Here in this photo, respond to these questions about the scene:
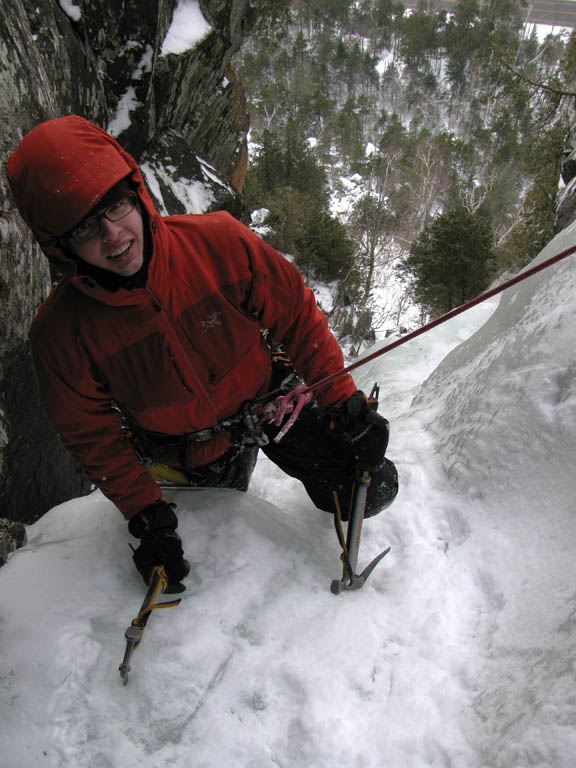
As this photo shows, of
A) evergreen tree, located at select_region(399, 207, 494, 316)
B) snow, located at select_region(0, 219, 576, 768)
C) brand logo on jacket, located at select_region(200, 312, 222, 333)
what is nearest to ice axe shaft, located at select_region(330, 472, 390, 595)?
snow, located at select_region(0, 219, 576, 768)

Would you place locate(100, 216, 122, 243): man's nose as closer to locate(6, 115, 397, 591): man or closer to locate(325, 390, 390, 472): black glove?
locate(6, 115, 397, 591): man

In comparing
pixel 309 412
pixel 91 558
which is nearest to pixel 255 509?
pixel 309 412

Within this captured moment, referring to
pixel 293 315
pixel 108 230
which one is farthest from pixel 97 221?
pixel 293 315

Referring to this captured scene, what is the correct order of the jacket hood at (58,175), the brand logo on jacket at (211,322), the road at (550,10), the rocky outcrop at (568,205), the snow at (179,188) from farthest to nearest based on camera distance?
the road at (550,10) < the rocky outcrop at (568,205) < the snow at (179,188) < the brand logo on jacket at (211,322) < the jacket hood at (58,175)

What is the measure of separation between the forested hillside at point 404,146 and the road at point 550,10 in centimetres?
1067

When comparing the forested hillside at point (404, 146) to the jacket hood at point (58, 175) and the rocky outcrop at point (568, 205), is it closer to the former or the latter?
the rocky outcrop at point (568, 205)

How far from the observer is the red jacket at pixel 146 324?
47.4 inches

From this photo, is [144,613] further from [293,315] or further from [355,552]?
[293,315]

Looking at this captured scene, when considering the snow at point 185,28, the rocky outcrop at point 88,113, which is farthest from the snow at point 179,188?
the snow at point 185,28

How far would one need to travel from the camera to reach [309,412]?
2178 millimetres

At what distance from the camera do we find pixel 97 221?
50.3 inches

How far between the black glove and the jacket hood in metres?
1.20

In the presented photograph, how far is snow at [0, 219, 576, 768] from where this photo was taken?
1270 mm

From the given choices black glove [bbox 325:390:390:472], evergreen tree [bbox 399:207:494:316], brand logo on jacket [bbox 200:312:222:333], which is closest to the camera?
brand logo on jacket [bbox 200:312:222:333]
